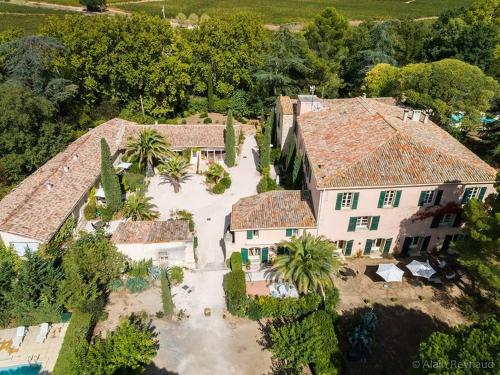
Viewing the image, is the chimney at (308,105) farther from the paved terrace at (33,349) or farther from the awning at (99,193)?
the paved terrace at (33,349)

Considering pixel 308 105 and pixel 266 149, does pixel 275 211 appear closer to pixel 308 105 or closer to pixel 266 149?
pixel 266 149

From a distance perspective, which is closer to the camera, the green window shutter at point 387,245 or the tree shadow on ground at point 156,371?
the tree shadow on ground at point 156,371

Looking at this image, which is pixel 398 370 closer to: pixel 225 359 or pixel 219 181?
pixel 225 359

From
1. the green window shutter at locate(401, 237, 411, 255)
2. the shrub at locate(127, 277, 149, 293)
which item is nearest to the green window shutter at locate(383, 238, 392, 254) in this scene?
the green window shutter at locate(401, 237, 411, 255)

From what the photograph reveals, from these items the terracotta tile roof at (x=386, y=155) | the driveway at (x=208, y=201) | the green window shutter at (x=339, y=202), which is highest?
the terracotta tile roof at (x=386, y=155)

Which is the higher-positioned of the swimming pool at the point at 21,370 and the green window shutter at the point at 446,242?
the green window shutter at the point at 446,242

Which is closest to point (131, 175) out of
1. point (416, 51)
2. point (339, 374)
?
point (339, 374)

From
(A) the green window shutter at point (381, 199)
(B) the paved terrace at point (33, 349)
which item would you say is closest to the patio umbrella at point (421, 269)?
(A) the green window shutter at point (381, 199)
